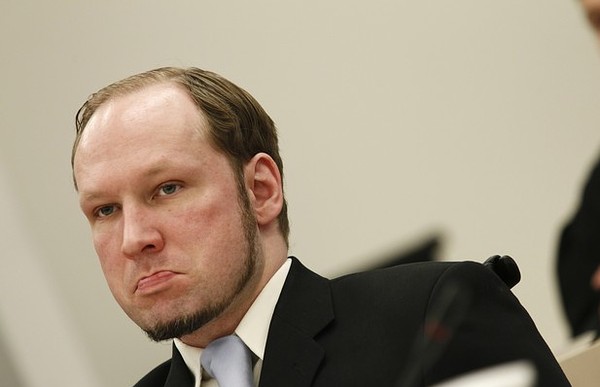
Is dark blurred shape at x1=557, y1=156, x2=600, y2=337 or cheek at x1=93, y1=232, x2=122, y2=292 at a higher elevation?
cheek at x1=93, y1=232, x2=122, y2=292

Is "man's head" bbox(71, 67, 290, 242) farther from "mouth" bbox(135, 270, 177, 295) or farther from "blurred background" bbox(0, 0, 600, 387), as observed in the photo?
"blurred background" bbox(0, 0, 600, 387)

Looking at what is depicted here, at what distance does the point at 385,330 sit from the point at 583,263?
44cm

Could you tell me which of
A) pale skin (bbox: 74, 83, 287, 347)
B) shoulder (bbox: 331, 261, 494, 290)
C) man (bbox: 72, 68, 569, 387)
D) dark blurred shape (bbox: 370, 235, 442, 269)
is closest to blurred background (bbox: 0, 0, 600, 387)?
dark blurred shape (bbox: 370, 235, 442, 269)

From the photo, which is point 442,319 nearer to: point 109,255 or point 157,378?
point 109,255

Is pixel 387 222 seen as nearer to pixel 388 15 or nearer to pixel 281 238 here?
pixel 388 15


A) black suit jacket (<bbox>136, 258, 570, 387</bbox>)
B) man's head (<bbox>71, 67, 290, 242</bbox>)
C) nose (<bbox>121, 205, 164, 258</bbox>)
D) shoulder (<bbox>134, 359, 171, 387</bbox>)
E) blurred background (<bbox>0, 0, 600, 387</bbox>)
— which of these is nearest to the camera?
black suit jacket (<bbox>136, 258, 570, 387</bbox>)

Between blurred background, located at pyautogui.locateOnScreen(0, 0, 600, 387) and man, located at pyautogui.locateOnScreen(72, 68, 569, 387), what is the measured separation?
0.28 m

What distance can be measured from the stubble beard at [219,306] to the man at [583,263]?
57 cm

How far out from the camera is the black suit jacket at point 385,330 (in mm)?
1858

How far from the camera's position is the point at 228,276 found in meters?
2.02

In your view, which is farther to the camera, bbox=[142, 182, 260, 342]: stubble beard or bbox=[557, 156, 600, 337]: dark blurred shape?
bbox=[142, 182, 260, 342]: stubble beard

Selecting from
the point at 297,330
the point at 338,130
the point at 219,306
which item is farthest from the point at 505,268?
the point at 338,130

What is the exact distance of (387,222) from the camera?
301cm

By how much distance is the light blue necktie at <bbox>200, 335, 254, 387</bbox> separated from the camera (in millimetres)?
1988
